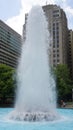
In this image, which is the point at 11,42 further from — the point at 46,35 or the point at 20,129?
the point at 20,129

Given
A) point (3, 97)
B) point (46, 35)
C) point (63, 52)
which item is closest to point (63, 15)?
point (63, 52)

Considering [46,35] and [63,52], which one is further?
[63,52]

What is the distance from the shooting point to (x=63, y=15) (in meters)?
125

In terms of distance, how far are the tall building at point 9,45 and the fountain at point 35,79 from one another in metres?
87.9

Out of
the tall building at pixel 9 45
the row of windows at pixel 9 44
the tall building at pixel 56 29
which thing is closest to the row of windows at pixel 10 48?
the tall building at pixel 9 45

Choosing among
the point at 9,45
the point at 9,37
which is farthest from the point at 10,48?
A: the point at 9,37

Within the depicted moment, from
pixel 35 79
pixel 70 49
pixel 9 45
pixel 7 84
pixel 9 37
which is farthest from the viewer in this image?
pixel 70 49

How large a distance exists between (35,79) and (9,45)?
10331 centimetres

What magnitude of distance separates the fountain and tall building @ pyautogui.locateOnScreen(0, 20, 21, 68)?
87867mm

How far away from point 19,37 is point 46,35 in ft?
378

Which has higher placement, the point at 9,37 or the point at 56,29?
the point at 56,29

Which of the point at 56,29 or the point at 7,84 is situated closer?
the point at 7,84

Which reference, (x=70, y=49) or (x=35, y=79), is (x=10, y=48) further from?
(x=35, y=79)

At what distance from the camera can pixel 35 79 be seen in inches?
931
